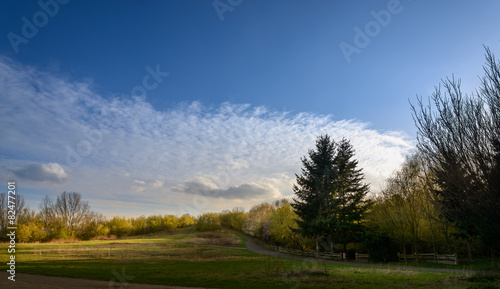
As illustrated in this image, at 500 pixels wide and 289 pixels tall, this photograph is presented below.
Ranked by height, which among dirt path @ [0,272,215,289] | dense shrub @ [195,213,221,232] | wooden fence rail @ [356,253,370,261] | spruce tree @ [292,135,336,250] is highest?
spruce tree @ [292,135,336,250]

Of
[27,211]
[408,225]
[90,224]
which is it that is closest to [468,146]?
[408,225]

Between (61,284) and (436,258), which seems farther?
(436,258)

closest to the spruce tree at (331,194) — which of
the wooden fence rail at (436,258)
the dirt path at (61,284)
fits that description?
the wooden fence rail at (436,258)

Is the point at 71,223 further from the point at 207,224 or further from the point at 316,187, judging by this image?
the point at 316,187

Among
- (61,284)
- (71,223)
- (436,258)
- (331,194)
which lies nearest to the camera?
(61,284)

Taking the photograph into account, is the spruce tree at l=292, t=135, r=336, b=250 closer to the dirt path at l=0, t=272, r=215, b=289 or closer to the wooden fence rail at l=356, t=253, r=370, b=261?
the wooden fence rail at l=356, t=253, r=370, b=261

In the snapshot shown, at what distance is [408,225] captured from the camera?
98.9ft

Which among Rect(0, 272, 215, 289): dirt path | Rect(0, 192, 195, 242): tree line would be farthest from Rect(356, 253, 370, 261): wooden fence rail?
Rect(0, 192, 195, 242): tree line

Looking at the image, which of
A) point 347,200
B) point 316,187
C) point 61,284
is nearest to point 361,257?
point 347,200

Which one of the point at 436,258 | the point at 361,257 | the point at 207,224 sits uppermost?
the point at 436,258

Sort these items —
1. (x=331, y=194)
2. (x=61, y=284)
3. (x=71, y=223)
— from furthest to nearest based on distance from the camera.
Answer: (x=71, y=223)
(x=331, y=194)
(x=61, y=284)

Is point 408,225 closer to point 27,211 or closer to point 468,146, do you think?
point 468,146

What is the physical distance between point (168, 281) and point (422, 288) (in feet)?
44.4

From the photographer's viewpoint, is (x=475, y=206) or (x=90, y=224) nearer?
(x=475, y=206)
